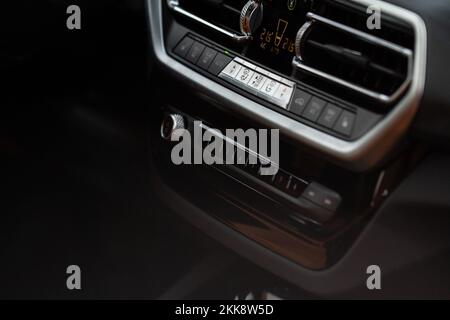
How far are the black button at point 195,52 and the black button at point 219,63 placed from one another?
0.10 ft

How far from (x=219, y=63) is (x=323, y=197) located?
0.22 metres

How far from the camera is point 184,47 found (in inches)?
35.9

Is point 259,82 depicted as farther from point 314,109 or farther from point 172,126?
point 172,126

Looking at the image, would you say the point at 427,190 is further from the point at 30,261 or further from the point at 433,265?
the point at 30,261

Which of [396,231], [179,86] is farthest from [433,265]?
[179,86]

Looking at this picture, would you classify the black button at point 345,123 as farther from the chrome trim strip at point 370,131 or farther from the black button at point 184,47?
the black button at point 184,47

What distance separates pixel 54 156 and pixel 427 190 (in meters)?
0.67

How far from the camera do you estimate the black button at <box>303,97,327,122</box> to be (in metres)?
0.78

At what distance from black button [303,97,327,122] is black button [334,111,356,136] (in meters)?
0.03
